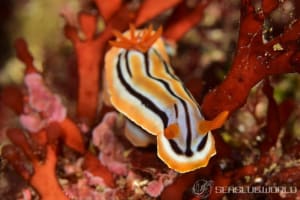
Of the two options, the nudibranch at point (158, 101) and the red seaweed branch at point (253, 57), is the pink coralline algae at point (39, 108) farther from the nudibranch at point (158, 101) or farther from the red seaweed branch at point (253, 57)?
the red seaweed branch at point (253, 57)

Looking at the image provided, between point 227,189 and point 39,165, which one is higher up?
point 39,165

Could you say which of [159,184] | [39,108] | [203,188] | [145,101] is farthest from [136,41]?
[203,188]

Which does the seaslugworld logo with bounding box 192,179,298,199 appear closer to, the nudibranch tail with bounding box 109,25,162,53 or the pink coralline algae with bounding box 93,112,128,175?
the pink coralline algae with bounding box 93,112,128,175

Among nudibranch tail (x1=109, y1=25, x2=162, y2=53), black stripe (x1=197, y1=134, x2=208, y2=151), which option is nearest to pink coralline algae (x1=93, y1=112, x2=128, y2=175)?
nudibranch tail (x1=109, y1=25, x2=162, y2=53)

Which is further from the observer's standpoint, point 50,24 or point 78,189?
point 50,24

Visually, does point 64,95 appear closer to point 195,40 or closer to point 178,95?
point 195,40

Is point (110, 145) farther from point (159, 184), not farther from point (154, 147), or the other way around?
point (159, 184)

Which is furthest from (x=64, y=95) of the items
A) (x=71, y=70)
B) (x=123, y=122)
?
(x=123, y=122)
